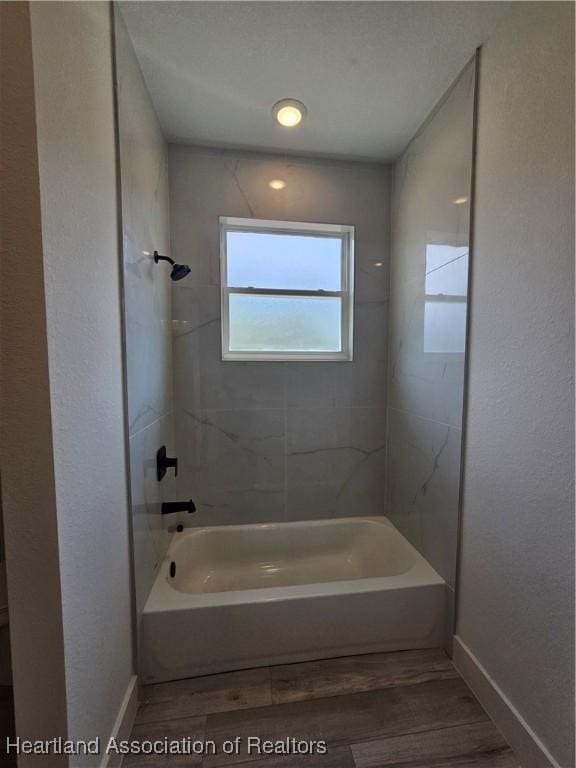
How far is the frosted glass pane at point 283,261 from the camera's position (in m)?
1.87

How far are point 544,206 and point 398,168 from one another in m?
1.15

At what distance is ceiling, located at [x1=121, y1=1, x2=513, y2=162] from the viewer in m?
1.03

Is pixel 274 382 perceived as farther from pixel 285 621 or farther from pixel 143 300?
pixel 285 621

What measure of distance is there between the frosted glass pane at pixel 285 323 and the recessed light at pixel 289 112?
0.85 metres

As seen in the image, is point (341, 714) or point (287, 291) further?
point (287, 291)

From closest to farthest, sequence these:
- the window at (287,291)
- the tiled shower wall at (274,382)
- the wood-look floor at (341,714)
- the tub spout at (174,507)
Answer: the wood-look floor at (341,714), the tub spout at (174,507), the tiled shower wall at (274,382), the window at (287,291)

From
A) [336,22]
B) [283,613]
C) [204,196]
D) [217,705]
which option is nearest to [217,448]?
[283,613]

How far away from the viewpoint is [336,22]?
105 cm

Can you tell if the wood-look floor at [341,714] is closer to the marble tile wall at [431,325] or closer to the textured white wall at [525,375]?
the textured white wall at [525,375]

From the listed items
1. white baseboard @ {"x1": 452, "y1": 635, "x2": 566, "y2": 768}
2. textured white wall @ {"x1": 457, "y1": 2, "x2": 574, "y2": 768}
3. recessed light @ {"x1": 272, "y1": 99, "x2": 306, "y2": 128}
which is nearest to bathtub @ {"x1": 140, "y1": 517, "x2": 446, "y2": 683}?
white baseboard @ {"x1": 452, "y1": 635, "x2": 566, "y2": 768}

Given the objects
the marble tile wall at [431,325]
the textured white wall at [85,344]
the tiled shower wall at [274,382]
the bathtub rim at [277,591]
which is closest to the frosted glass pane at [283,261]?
the tiled shower wall at [274,382]

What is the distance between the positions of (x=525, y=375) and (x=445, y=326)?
0.48 m

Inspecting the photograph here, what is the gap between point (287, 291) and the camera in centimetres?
193

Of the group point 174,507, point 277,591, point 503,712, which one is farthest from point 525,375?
point 174,507
